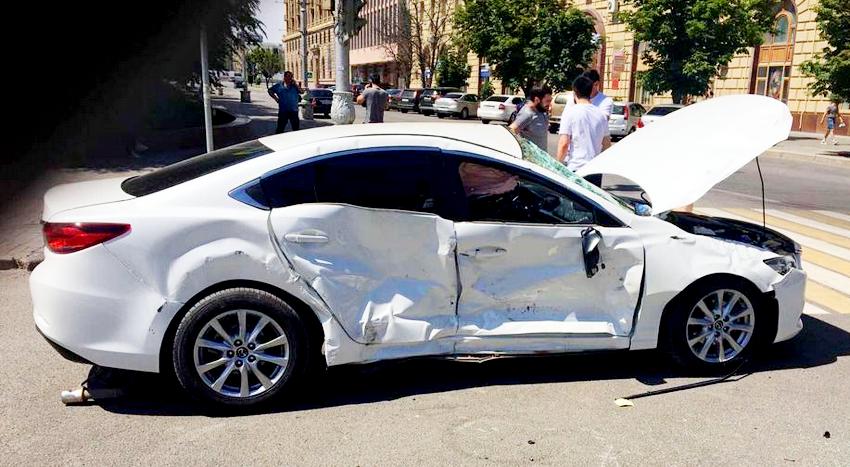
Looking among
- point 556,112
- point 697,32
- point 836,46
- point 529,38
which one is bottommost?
point 556,112

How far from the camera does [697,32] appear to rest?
26.6m

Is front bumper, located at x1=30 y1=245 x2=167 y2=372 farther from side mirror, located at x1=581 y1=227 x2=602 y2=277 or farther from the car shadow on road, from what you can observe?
side mirror, located at x1=581 y1=227 x2=602 y2=277

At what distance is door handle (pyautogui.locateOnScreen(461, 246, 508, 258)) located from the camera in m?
4.12

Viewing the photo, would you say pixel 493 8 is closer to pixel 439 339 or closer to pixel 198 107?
pixel 198 107

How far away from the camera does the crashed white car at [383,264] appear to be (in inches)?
149

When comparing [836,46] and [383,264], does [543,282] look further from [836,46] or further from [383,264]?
[836,46]

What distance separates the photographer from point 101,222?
3768 mm

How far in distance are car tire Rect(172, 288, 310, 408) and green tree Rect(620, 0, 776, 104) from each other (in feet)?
86.5

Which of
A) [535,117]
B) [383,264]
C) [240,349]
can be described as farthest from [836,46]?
[240,349]

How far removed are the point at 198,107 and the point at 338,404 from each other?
17.3 meters

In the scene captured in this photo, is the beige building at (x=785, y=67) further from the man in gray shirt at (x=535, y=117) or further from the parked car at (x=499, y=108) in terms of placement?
the man in gray shirt at (x=535, y=117)

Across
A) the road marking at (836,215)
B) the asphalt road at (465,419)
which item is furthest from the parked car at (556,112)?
the asphalt road at (465,419)

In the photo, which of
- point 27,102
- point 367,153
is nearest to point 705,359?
point 367,153

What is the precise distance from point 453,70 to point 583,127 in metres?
46.0
